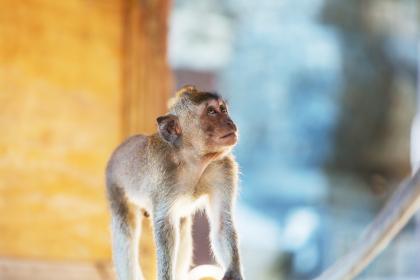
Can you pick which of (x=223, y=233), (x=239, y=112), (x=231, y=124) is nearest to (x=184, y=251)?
(x=223, y=233)

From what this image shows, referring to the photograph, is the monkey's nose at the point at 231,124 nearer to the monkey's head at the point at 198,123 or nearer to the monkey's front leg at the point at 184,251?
the monkey's head at the point at 198,123

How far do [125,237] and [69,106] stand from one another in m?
2.24

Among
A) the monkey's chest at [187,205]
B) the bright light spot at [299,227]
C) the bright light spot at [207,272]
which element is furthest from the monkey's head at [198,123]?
the bright light spot at [299,227]

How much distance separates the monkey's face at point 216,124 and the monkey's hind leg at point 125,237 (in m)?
0.98

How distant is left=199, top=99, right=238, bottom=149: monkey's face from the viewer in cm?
394

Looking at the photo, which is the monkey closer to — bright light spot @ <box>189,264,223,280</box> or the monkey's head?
the monkey's head

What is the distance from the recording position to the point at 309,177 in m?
10.7

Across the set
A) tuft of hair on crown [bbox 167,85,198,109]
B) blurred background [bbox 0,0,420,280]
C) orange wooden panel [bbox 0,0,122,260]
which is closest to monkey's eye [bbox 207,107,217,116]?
tuft of hair on crown [bbox 167,85,198,109]

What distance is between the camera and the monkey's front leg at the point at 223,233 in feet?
13.6

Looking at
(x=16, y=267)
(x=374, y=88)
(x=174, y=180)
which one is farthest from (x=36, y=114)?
(x=374, y=88)

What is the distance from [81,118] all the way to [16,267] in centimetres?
141

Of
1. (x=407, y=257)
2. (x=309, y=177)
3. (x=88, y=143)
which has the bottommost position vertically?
(x=407, y=257)

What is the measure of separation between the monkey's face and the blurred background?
2.60 metres

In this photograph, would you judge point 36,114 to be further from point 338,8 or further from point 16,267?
point 338,8
